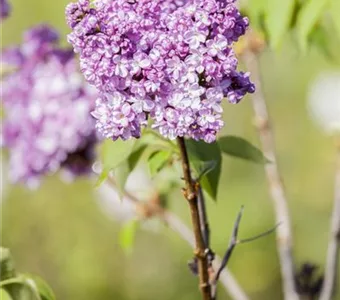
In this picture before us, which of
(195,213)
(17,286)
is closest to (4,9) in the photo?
(17,286)

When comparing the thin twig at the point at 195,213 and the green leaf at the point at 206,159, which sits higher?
the green leaf at the point at 206,159

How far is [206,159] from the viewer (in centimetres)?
130

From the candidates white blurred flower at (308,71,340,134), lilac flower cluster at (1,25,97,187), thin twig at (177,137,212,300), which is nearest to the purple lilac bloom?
lilac flower cluster at (1,25,97,187)

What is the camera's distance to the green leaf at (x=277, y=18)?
5.62ft

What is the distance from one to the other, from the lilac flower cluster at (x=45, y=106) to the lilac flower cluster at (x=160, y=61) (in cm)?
106

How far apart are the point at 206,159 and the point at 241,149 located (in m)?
0.17

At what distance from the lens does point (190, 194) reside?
1.23 m

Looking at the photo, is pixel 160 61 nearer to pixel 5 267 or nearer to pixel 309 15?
pixel 5 267

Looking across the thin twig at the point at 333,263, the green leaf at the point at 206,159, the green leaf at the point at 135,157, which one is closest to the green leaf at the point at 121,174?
the green leaf at the point at 135,157

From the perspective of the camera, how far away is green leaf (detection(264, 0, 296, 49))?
1.71m

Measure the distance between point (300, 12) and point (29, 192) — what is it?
3858 mm

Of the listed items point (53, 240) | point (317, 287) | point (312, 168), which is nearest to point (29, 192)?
point (53, 240)

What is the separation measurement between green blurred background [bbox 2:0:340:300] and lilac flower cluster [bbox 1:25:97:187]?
110 inches

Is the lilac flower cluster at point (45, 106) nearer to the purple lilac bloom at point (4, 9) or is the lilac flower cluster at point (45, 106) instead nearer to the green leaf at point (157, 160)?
the purple lilac bloom at point (4, 9)
